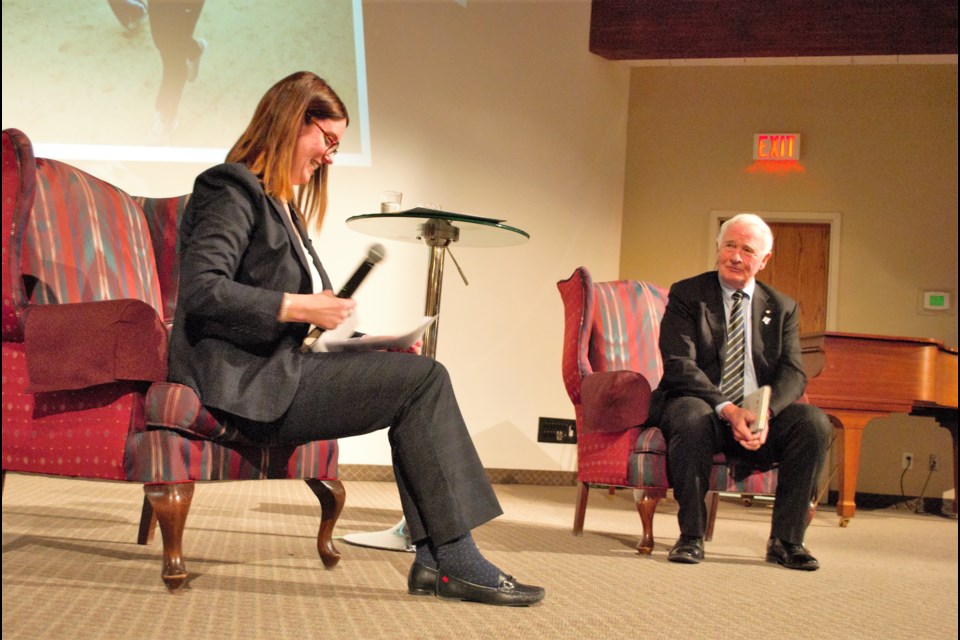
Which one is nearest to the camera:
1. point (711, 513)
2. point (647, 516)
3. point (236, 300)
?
point (236, 300)

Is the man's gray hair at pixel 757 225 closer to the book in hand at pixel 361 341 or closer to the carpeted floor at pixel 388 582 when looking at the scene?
the carpeted floor at pixel 388 582

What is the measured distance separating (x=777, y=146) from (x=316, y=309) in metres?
5.16

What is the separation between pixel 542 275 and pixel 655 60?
1964mm

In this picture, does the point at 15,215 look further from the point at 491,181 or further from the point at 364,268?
the point at 491,181

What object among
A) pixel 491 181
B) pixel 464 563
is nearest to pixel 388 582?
pixel 464 563

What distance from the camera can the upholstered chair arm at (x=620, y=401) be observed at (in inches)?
116

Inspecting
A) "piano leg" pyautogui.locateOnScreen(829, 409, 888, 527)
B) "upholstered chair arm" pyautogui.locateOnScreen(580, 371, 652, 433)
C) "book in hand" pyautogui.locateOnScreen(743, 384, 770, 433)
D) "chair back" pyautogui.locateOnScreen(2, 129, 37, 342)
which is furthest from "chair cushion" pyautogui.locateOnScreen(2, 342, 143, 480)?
"piano leg" pyautogui.locateOnScreen(829, 409, 888, 527)

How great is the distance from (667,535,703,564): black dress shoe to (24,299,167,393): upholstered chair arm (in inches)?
64.8

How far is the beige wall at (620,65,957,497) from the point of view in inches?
236

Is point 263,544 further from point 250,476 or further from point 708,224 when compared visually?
point 708,224

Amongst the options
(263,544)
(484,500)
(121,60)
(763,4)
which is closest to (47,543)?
(263,544)

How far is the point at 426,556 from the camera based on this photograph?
1909 millimetres

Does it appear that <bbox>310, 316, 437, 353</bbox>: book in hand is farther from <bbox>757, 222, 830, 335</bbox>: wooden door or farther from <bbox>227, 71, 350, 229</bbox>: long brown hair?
<bbox>757, 222, 830, 335</bbox>: wooden door

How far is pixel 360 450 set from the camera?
502cm
